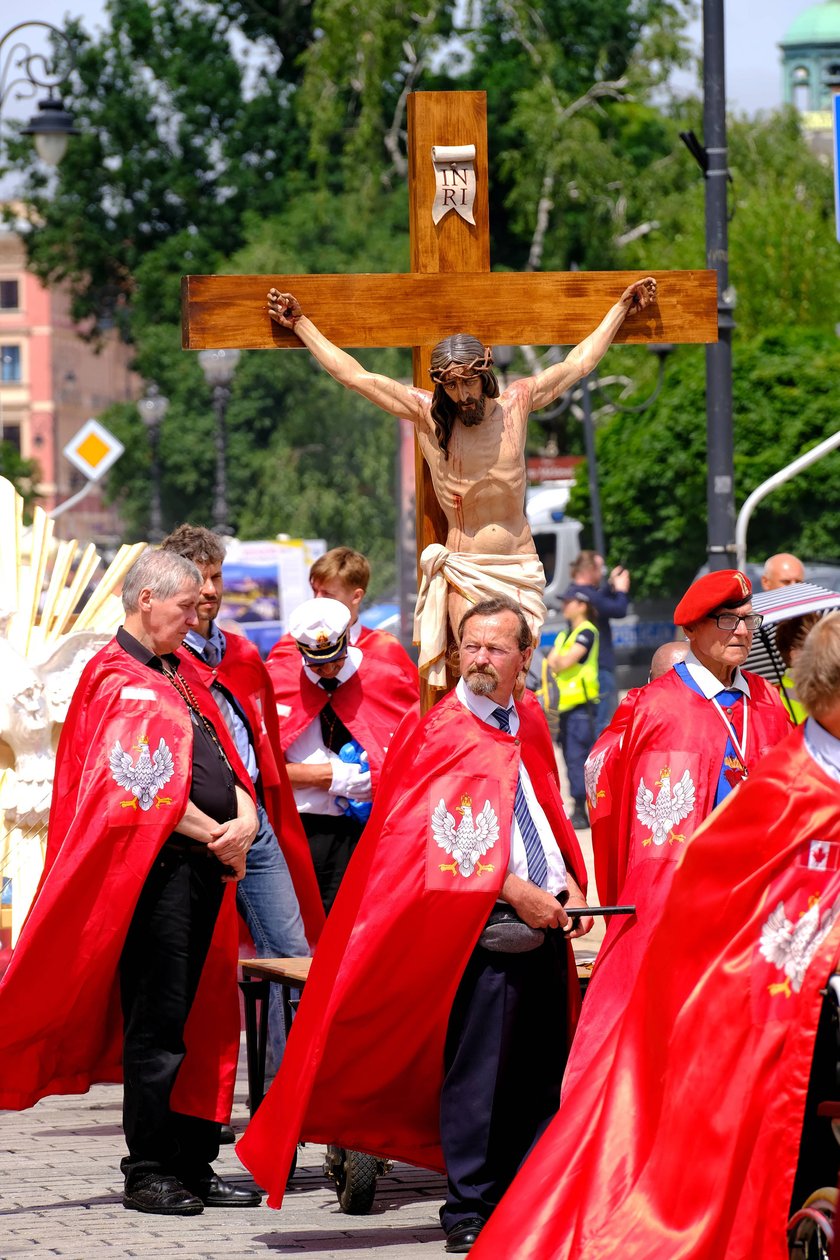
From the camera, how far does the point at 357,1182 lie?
637cm

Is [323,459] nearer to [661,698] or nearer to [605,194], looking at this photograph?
[605,194]

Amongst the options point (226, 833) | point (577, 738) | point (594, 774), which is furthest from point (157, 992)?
point (577, 738)

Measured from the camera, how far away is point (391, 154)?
4162cm

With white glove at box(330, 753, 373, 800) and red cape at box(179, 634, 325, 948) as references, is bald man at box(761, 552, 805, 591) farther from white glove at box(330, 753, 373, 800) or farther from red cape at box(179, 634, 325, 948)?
red cape at box(179, 634, 325, 948)

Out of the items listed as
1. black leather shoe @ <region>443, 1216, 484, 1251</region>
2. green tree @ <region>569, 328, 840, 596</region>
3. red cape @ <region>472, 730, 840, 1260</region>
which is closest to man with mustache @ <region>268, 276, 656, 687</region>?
black leather shoe @ <region>443, 1216, 484, 1251</region>

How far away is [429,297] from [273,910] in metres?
2.02

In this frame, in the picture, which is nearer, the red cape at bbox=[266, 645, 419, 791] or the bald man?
the red cape at bbox=[266, 645, 419, 791]

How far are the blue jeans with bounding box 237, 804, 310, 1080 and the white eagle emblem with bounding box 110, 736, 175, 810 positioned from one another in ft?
3.56

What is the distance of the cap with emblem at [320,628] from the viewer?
766 cm

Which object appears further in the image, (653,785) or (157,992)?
(157,992)

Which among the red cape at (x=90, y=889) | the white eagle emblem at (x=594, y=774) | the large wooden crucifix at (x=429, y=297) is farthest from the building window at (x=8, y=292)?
the white eagle emblem at (x=594, y=774)

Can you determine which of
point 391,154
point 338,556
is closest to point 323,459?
point 391,154

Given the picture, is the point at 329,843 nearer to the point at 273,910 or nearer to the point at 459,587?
the point at 273,910

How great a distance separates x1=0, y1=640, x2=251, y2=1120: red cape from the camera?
6.33 metres
